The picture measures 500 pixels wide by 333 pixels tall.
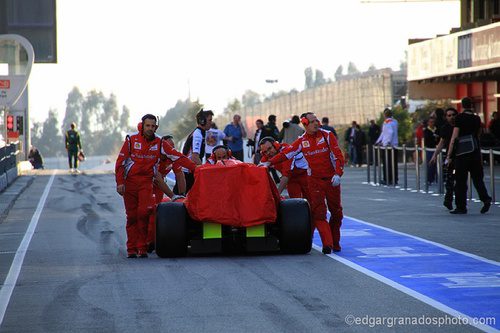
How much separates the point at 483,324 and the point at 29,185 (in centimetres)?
2640

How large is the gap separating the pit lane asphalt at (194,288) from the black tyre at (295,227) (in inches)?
8.4

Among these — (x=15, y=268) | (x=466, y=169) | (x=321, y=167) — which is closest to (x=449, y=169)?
(x=466, y=169)

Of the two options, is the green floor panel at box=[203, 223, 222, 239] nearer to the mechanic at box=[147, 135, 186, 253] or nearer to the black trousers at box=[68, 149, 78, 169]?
the mechanic at box=[147, 135, 186, 253]

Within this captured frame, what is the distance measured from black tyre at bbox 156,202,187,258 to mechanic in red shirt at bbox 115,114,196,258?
1.55 feet

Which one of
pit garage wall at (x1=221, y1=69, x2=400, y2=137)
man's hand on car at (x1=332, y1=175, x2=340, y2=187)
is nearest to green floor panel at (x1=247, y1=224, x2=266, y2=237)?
man's hand on car at (x1=332, y1=175, x2=340, y2=187)

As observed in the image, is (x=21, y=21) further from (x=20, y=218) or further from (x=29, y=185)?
(x=20, y=218)

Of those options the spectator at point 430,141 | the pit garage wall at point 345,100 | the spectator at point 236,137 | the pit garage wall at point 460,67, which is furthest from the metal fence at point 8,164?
the pit garage wall at point 345,100

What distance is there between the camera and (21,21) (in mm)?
59406

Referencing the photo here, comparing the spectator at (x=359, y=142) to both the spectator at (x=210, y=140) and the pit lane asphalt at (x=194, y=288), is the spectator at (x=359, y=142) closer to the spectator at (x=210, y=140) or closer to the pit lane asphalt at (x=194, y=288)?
the pit lane asphalt at (x=194, y=288)

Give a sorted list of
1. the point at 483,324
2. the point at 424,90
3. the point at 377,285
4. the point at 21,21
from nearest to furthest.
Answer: the point at 483,324, the point at 377,285, the point at 424,90, the point at 21,21

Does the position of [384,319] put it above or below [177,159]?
below

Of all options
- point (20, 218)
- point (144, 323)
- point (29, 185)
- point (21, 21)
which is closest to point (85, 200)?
point (20, 218)

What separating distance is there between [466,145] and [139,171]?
24.2 ft

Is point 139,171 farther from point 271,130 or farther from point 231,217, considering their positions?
point 271,130
